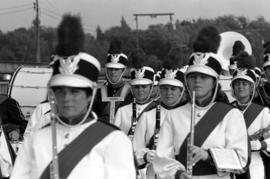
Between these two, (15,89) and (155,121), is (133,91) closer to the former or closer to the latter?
(155,121)

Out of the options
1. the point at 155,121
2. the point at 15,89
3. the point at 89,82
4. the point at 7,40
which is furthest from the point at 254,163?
the point at 7,40

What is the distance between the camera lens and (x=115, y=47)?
1072 centimetres

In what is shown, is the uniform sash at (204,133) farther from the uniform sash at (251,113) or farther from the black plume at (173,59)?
the black plume at (173,59)

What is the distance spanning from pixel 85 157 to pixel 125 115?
4.53 m

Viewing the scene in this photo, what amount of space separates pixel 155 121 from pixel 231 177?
2.16 meters

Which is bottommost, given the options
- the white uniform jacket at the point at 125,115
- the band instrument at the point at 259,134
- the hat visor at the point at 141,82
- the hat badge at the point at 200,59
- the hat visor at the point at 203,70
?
the band instrument at the point at 259,134

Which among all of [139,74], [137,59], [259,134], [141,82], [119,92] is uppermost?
[137,59]

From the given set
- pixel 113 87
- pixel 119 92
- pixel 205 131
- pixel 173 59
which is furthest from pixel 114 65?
pixel 205 131

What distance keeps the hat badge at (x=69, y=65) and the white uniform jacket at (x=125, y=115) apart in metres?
4.40

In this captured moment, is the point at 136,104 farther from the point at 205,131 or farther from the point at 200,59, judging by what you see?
the point at 205,131

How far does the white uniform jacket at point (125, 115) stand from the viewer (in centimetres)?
889

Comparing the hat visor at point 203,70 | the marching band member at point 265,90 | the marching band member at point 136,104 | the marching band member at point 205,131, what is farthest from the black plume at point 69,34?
the marching band member at point 265,90

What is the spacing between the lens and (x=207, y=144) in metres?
5.67

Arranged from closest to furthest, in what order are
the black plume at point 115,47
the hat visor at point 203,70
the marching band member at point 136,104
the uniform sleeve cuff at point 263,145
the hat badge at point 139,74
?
the hat visor at point 203,70 → the uniform sleeve cuff at point 263,145 → the marching band member at point 136,104 → the hat badge at point 139,74 → the black plume at point 115,47
